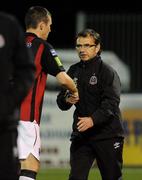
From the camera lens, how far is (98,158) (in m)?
9.95

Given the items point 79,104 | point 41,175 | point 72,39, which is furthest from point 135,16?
point 79,104

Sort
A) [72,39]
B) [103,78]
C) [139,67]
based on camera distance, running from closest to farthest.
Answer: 1. [103,78]
2. [139,67]
3. [72,39]

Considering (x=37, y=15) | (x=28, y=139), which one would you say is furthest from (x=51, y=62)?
(x=28, y=139)

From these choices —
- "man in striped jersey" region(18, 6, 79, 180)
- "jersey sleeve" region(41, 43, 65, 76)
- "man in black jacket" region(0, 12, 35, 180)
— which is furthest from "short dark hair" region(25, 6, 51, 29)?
"man in black jacket" region(0, 12, 35, 180)

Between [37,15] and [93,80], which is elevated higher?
[37,15]

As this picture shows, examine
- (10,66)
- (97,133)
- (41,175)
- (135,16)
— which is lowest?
(41,175)

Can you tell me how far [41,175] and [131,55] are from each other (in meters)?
6.72

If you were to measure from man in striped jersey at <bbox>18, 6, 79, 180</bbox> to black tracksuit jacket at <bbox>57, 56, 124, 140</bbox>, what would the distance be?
0.72 m

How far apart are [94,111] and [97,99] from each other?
0.14 m

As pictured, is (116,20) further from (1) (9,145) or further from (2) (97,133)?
(1) (9,145)

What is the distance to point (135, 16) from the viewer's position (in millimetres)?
21797

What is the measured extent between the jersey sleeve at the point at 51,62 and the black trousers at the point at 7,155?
2.12m

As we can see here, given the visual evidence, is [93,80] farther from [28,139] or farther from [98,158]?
[28,139]

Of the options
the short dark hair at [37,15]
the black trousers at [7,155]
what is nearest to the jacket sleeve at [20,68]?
the black trousers at [7,155]
